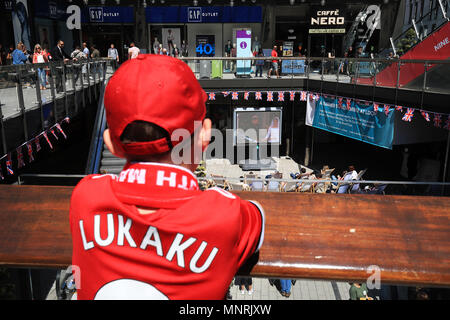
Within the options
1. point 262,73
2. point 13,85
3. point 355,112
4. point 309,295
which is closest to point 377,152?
point 355,112

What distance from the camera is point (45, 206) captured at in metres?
1.12

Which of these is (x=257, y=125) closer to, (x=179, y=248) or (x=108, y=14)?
(x=108, y=14)

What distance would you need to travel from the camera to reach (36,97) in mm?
10078

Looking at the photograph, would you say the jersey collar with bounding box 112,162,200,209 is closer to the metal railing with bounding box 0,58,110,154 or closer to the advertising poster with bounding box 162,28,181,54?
the metal railing with bounding box 0,58,110,154

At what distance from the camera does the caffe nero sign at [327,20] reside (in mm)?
28328

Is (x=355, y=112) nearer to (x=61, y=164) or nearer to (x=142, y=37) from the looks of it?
(x=61, y=164)

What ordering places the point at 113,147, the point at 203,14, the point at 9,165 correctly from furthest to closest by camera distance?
the point at 203,14
the point at 9,165
the point at 113,147

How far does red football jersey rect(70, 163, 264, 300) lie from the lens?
0.93m

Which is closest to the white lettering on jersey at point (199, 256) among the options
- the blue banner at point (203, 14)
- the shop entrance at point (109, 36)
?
the blue banner at point (203, 14)

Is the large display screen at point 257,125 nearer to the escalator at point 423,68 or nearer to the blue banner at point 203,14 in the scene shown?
the escalator at point 423,68

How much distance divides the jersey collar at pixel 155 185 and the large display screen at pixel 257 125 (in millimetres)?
20134

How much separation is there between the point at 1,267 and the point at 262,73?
19639 millimetres

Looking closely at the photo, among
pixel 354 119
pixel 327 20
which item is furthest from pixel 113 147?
pixel 327 20

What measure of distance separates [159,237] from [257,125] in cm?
2056
